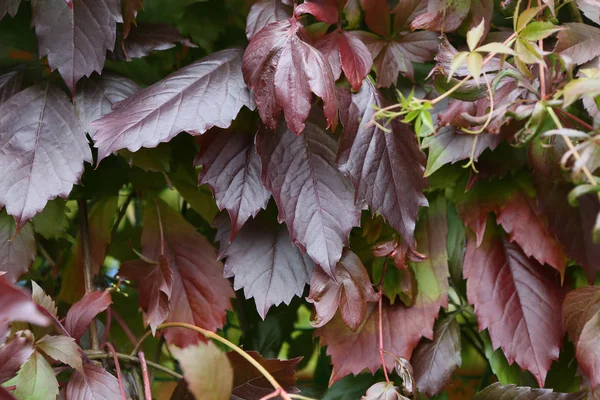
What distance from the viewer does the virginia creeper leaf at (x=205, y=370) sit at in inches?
15.6

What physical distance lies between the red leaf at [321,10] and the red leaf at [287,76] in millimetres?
19

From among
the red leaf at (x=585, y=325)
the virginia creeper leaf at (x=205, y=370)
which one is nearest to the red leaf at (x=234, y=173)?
the virginia creeper leaf at (x=205, y=370)

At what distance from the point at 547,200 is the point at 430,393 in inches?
10.8

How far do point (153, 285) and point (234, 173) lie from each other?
0.57 feet

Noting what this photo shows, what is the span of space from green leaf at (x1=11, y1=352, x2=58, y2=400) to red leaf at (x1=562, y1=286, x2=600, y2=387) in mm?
493

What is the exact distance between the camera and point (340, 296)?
0.63 m

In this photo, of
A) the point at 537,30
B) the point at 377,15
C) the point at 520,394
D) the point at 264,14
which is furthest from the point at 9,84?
the point at 520,394

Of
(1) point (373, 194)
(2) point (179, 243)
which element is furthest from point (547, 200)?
(2) point (179, 243)

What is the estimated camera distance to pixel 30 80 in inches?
28.5

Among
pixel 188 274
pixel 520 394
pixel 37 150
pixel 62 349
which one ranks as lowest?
pixel 520 394

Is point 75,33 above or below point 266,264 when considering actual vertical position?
above

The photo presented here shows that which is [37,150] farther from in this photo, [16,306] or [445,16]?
[445,16]

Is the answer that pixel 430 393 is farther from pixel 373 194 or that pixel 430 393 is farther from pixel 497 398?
pixel 373 194

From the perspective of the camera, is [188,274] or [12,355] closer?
[12,355]
